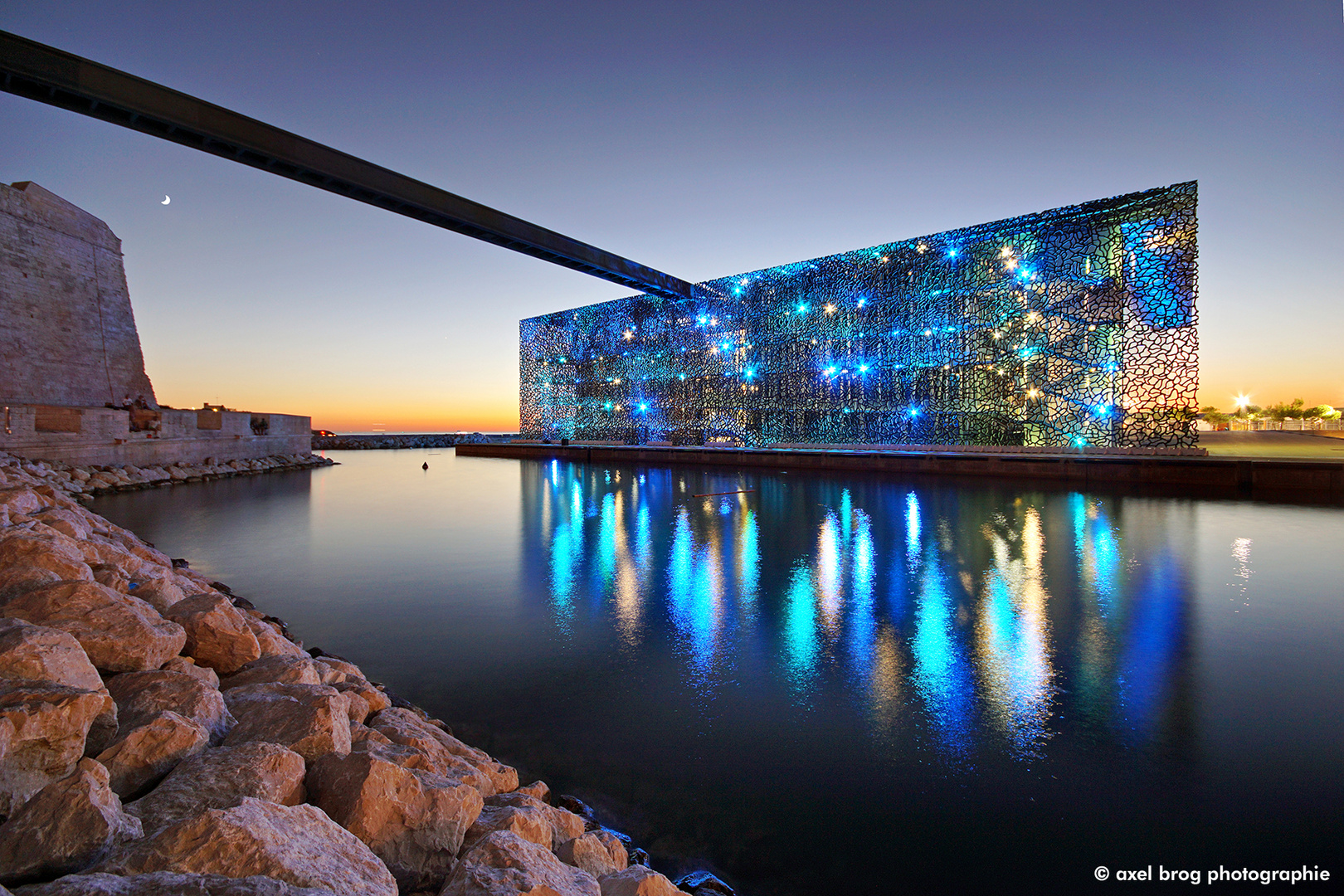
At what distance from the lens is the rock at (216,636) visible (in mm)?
2402

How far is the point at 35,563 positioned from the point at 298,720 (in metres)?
1.72

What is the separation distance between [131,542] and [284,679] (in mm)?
4395

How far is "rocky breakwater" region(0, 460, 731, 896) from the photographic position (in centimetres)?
117

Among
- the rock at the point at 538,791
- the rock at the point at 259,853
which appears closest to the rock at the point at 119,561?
the rock at the point at 538,791

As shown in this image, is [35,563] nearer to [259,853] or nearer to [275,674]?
[275,674]

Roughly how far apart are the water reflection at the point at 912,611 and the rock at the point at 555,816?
3.89 feet

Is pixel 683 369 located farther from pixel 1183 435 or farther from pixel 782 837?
pixel 782 837

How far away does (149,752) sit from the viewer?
5.13 feet

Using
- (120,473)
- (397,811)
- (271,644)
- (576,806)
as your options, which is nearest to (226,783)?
(397,811)

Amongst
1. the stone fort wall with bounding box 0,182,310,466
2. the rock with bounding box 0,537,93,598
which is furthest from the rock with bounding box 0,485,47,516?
the stone fort wall with bounding box 0,182,310,466

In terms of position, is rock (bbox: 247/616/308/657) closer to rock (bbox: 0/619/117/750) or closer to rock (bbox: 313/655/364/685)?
rock (bbox: 313/655/364/685)

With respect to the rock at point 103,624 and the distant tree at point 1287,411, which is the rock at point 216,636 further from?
the distant tree at point 1287,411

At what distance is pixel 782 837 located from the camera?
2010 millimetres

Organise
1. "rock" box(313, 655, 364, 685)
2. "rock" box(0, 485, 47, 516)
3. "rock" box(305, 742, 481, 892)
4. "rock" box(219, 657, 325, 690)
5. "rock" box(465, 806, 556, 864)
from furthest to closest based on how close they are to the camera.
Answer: "rock" box(0, 485, 47, 516), "rock" box(313, 655, 364, 685), "rock" box(219, 657, 325, 690), "rock" box(465, 806, 556, 864), "rock" box(305, 742, 481, 892)
